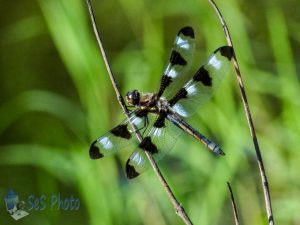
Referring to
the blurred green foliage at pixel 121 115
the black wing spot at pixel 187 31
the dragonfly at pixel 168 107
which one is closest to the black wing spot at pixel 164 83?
the dragonfly at pixel 168 107

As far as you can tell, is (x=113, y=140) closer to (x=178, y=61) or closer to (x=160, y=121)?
(x=160, y=121)

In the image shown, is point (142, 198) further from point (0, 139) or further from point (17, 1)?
point (17, 1)

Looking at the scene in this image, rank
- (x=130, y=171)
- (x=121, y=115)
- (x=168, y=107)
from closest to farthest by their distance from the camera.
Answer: (x=130, y=171), (x=168, y=107), (x=121, y=115)

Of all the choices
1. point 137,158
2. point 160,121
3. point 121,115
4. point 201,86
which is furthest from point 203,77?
point 121,115

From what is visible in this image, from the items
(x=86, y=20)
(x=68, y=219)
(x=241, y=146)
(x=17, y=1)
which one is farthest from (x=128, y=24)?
(x=68, y=219)

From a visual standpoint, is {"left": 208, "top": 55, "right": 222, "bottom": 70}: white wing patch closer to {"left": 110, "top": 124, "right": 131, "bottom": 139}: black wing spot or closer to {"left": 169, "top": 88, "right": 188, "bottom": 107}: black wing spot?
{"left": 169, "top": 88, "right": 188, "bottom": 107}: black wing spot

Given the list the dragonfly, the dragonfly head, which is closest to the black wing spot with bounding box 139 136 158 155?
the dragonfly
